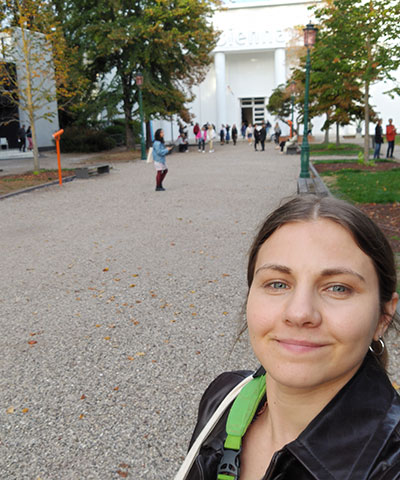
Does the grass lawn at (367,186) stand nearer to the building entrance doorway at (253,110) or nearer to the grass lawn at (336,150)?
the grass lawn at (336,150)

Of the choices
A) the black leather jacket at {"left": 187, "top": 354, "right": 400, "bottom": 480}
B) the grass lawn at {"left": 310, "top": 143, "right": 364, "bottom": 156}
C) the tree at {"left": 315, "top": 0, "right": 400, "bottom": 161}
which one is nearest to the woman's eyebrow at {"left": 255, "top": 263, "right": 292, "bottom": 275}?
the black leather jacket at {"left": 187, "top": 354, "right": 400, "bottom": 480}

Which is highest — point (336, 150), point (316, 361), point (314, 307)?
point (314, 307)

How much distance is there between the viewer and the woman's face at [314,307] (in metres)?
1.11

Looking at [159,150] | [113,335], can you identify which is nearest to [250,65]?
[159,150]

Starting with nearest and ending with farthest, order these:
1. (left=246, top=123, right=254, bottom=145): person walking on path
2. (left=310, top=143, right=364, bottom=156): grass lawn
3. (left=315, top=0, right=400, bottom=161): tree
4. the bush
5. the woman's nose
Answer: the woman's nose, (left=315, top=0, right=400, bottom=161): tree, (left=310, top=143, right=364, bottom=156): grass lawn, the bush, (left=246, top=123, right=254, bottom=145): person walking on path

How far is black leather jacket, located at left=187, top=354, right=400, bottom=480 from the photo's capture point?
987 millimetres

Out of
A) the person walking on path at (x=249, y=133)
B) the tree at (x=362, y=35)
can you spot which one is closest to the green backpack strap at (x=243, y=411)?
the tree at (x=362, y=35)

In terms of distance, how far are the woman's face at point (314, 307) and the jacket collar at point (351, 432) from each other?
0.19 ft

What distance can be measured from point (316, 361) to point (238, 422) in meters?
0.27

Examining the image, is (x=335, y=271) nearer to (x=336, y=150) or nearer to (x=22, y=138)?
(x=336, y=150)

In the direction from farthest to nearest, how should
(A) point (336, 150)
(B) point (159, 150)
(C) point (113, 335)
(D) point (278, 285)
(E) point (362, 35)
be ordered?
(A) point (336, 150) < (E) point (362, 35) < (B) point (159, 150) < (C) point (113, 335) < (D) point (278, 285)

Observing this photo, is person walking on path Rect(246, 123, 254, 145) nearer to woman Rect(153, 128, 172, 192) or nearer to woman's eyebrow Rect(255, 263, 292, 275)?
woman Rect(153, 128, 172, 192)

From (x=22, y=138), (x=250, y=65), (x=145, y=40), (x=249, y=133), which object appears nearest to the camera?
(x=145, y=40)

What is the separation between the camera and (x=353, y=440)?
101 cm
